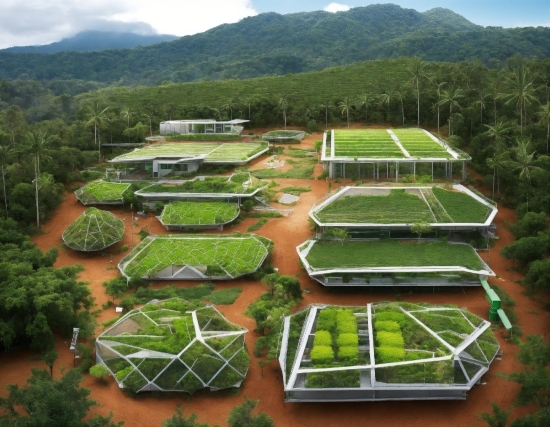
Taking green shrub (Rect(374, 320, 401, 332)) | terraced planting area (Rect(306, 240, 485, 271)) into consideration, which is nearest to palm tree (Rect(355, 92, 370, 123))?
terraced planting area (Rect(306, 240, 485, 271))

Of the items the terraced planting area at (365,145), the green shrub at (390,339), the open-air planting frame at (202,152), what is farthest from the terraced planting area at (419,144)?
the green shrub at (390,339)

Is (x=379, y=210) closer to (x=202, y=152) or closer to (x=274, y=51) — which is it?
(x=202, y=152)

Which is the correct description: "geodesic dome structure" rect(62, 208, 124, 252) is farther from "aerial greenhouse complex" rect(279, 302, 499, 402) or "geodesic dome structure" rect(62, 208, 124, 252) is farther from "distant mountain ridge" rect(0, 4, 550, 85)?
"distant mountain ridge" rect(0, 4, 550, 85)

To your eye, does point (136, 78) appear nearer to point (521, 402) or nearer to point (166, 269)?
point (166, 269)

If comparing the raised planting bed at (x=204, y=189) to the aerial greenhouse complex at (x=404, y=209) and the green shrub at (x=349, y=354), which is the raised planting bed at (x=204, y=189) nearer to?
the aerial greenhouse complex at (x=404, y=209)

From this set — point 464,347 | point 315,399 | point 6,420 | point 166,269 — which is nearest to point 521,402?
point 464,347

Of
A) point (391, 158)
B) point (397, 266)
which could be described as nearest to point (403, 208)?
point (397, 266)
